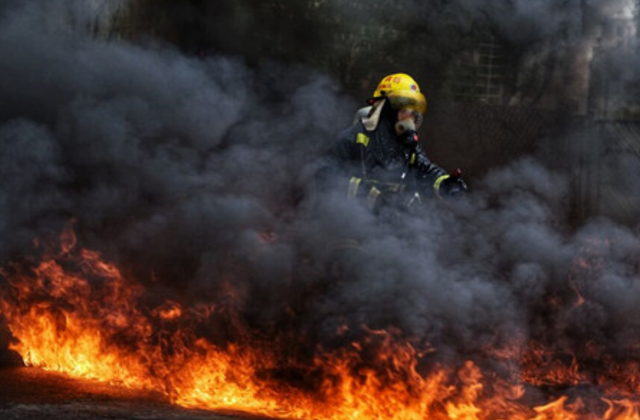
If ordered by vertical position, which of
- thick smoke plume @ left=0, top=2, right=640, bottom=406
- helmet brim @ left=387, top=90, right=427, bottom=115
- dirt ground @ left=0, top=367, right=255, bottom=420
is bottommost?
dirt ground @ left=0, top=367, right=255, bottom=420

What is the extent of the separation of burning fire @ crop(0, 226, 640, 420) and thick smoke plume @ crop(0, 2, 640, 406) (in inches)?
6.9

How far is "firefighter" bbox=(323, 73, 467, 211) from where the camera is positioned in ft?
20.3

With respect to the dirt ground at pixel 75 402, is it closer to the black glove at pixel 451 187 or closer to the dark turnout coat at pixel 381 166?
the dark turnout coat at pixel 381 166

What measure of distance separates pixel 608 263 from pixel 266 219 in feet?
8.88

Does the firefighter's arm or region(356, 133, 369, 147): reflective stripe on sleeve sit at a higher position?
region(356, 133, 369, 147): reflective stripe on sleeve

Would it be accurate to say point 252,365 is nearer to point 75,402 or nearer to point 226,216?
point 226,216

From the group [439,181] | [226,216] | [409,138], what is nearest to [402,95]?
[409,138]

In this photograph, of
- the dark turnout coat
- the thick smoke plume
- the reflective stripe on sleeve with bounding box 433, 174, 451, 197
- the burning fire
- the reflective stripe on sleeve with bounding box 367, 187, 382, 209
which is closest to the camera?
the burning fire

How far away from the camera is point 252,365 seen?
18.2 feet

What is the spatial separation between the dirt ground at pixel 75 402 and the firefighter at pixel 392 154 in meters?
2.18

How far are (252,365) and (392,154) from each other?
81.3 inches

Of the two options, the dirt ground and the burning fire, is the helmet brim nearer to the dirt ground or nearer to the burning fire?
the burning fire

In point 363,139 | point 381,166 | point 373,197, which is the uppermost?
point 363,139

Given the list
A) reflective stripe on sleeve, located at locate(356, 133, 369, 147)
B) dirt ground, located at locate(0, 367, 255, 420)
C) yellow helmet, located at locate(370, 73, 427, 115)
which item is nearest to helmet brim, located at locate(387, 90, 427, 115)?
yellow helmet, located at locate(370, 73, 427, 115)
